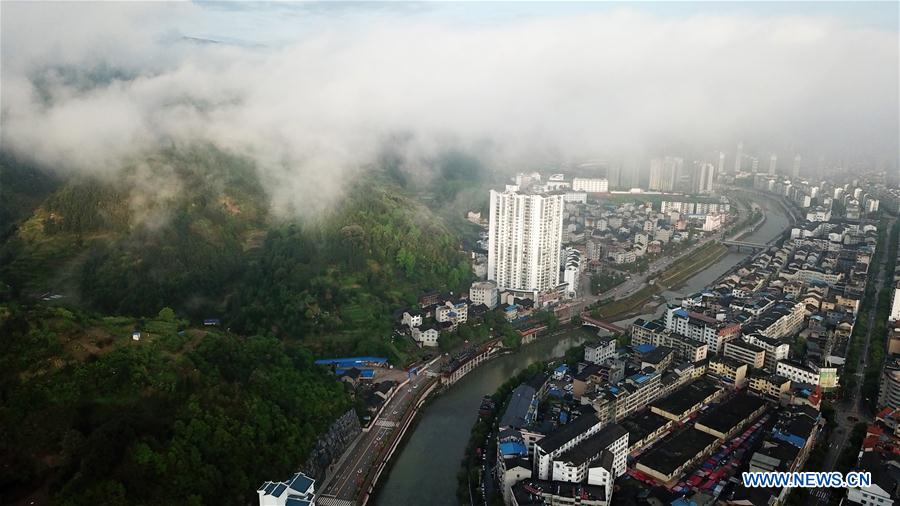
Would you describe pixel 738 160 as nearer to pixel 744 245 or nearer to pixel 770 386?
pixel 744 245

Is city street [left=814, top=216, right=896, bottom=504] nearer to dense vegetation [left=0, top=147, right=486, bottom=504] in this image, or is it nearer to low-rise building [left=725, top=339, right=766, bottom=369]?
low-rise building [left=725, top=339, right=766, bottom=369]

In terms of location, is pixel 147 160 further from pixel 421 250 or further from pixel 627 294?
pixel 627 294

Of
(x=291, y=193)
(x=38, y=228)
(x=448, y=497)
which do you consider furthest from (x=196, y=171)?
(x=448, y=497)

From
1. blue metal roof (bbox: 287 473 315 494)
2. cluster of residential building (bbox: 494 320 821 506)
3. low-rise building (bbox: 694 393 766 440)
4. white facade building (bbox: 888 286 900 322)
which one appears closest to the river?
cluster of residential building (bbox: 494 320 821 506)

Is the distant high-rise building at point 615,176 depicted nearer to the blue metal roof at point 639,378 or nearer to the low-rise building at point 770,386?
the low-rise building at point 770,386

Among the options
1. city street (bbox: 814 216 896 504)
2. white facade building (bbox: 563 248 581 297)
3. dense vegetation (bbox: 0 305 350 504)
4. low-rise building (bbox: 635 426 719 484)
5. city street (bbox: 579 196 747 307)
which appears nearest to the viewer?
dense vegetation (bbox: 0 305 350 504)

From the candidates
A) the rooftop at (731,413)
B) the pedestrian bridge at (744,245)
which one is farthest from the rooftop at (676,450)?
the pedestrian bridge at (744,245)
